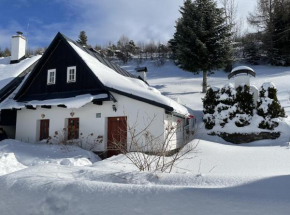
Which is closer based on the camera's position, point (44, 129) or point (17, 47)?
point (44, 129)

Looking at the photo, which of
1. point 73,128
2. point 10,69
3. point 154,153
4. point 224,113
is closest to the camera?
point 154,153

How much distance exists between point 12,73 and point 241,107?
48.1 ft

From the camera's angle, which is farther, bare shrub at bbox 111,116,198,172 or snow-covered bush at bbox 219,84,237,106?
snow-covered bush at bbox 219,84,237,106

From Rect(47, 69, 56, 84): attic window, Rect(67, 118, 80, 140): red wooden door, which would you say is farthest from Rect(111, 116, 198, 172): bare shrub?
Rect(47, 69, 56, 84): attic window

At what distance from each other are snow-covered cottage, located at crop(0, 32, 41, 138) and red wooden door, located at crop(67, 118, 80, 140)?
4152 mm

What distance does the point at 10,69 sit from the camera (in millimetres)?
17062

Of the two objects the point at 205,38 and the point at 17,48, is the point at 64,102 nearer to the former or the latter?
the point at 17,48

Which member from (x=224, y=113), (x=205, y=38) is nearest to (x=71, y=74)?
(x=224, y=113)

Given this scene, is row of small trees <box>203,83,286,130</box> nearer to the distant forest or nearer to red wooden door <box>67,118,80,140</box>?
red wooden door <box>67,118,80,140</box>

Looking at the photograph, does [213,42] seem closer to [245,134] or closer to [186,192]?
[245,134]

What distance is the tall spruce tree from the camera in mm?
20875

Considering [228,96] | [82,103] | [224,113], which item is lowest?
[224,113]

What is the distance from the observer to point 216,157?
9.16 metres

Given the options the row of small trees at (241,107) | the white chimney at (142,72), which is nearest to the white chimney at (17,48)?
the white chimney at (142,72)
